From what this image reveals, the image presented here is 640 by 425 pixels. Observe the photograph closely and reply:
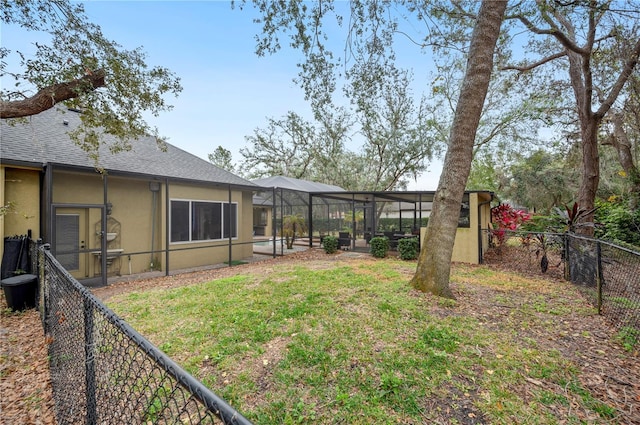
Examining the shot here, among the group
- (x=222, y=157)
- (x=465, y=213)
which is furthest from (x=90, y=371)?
(x=222, y=157)

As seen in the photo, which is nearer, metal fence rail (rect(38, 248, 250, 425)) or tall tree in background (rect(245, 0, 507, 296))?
metal fence rail (rect(38, 248, 250, 425))

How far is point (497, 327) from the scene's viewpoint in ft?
12.2

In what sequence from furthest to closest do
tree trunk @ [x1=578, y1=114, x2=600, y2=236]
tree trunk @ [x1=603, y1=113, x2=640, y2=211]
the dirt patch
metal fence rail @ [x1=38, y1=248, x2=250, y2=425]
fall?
tree trunk @ [x1=603, y1=113, x2=640, y2=211] → tree trunk @ [x1=578, y1=114, x2=600, y2=236] → the dirt patch → metal fence rail @ [x1=38, y1=248, x2=250, y2=425]

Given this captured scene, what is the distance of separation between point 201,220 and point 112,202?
2.49m

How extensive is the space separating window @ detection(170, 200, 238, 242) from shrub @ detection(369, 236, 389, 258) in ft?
17.0

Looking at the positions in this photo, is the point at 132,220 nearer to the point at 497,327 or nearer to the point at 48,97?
the point at 48,97

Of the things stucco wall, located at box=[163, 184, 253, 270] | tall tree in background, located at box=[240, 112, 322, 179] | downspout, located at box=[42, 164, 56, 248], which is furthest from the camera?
tall tree in background, located at box=[240, 112, 322, 179]

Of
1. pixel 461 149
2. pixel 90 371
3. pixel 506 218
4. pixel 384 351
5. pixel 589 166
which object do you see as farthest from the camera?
pixel 506 218

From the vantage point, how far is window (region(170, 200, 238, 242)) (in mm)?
8859

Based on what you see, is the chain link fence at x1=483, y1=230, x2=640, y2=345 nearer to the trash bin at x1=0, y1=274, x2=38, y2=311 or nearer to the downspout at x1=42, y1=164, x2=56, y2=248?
the trash bin at x1=0, y1=274, x2=38, y2=311

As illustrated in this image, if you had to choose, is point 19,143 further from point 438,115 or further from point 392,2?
point 438,115

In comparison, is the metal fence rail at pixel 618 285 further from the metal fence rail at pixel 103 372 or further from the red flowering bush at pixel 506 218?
the red flowering bush at pixel 506 218

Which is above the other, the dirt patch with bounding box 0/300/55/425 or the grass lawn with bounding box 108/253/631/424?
the grass lawn with bounding box 108/253/631/424

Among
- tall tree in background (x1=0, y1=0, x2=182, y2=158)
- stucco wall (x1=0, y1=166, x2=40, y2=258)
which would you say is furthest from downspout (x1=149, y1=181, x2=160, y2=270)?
tall tree in background (x1=0, y1=0, x2=182, y2=158)
